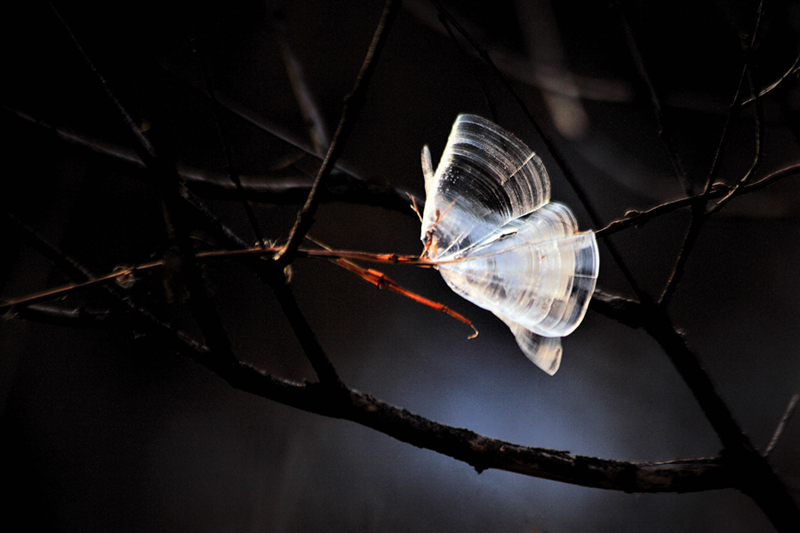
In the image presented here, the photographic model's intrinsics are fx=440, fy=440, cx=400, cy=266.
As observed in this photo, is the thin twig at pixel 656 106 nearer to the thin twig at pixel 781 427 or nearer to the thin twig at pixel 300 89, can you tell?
the thin twig at pixel 781 427

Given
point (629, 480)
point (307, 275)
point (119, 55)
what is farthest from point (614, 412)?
point (119, 55)

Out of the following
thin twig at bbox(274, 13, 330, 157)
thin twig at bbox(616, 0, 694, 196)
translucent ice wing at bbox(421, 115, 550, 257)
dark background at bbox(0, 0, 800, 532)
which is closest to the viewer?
translucent ice wing at bbox(421, 115, 550, 257)

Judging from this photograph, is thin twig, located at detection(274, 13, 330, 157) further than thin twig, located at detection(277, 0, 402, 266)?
Yes

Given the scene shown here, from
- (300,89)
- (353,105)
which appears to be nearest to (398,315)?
(300,89)

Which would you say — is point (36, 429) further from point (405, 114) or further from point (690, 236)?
point (690, 236)

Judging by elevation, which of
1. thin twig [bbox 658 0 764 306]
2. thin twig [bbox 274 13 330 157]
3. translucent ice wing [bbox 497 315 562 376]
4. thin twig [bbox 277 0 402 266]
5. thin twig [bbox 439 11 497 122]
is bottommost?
translucent ice wing [bbox 497 315 562 376]

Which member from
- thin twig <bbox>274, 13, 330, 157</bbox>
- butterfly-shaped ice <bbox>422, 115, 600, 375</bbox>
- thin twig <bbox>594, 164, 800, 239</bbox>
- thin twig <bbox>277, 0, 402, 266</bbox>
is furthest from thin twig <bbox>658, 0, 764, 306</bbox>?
thin twig <bbox>274, 13, 330, 157</bbox>

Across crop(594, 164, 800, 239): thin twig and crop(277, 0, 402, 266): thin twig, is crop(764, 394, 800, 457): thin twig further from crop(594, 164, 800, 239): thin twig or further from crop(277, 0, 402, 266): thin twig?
crop(277, 0, 402, 266): thin twig

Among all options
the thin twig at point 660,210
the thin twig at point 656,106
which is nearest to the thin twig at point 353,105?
the thin twig at point 660,210
